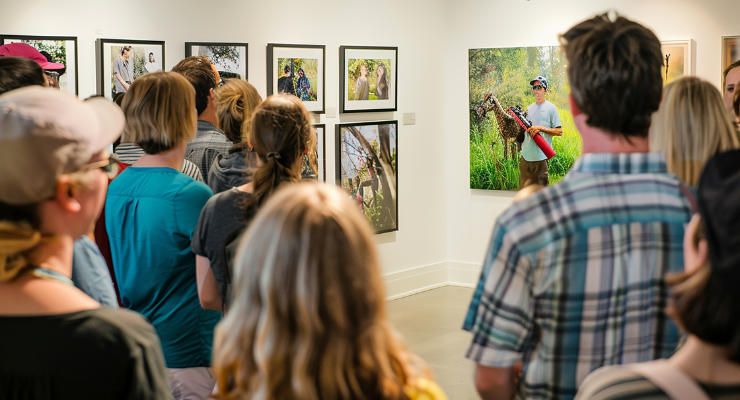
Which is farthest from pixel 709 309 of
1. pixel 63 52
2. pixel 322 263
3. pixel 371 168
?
pixel 371 168

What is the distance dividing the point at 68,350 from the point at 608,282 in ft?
3.77

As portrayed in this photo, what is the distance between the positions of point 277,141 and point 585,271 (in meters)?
1.21

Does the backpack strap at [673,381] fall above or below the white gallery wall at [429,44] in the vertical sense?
below

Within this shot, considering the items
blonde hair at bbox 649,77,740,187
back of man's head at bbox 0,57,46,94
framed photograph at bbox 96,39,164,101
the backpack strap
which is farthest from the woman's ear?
framed photograph at bbox 96,39,164,101

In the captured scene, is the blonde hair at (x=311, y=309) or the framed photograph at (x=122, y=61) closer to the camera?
the blonde hair at (x=311, y=309)

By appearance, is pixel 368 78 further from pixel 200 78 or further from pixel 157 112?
pixel 157 112

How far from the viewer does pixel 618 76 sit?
1618mm

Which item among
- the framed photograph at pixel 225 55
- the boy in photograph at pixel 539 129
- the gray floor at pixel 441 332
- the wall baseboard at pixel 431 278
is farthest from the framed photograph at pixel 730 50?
the framed photograph at pixel 225 55

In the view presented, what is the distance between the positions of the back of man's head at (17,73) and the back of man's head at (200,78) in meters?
1.00

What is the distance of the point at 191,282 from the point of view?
104 inches

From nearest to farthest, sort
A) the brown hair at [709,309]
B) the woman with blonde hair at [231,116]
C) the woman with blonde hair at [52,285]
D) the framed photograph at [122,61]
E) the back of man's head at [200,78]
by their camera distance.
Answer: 1. the brown hair at [709,309]
2. the woman with blonde hair at [52,285]
3. the woman with blonde hair at [231,116]
4. the back of man's head at [200,78]
5. the framed photograph at [122,61]

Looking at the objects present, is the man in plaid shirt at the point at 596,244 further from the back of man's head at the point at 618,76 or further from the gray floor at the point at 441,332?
the gray floor at the point at 441,332

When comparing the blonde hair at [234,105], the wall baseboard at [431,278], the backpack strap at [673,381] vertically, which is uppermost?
the blonde hair at [234,105]

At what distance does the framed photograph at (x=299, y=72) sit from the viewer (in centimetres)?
645
